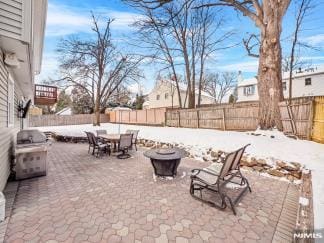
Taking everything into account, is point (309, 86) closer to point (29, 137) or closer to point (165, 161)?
point (165, 161)

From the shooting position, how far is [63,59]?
60.4 feet

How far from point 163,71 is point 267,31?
1121cm

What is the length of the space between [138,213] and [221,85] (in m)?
41.4

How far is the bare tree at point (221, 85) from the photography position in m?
40.5

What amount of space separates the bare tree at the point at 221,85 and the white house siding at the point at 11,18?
39.0 m

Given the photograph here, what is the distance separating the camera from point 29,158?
505cm

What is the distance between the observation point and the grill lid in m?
5.54

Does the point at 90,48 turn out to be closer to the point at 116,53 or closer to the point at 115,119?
the point at 116,53

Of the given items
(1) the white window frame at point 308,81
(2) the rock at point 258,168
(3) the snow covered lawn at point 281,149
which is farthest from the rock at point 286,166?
(1) the white window frame at point 308,81

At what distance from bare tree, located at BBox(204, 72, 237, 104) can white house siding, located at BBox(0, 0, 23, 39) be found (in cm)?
3897

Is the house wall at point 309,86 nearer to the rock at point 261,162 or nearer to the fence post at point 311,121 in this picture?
the fence post at point 311,121

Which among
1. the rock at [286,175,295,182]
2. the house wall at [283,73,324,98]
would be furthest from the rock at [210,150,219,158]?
the house wall at [283,73,324,98]

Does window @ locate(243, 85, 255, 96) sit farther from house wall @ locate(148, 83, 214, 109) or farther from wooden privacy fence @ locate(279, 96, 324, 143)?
wooden privacy fence @ locate(279, 96, 324, 143)

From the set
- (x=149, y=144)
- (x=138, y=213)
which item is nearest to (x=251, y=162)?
(x=138, y=213)
